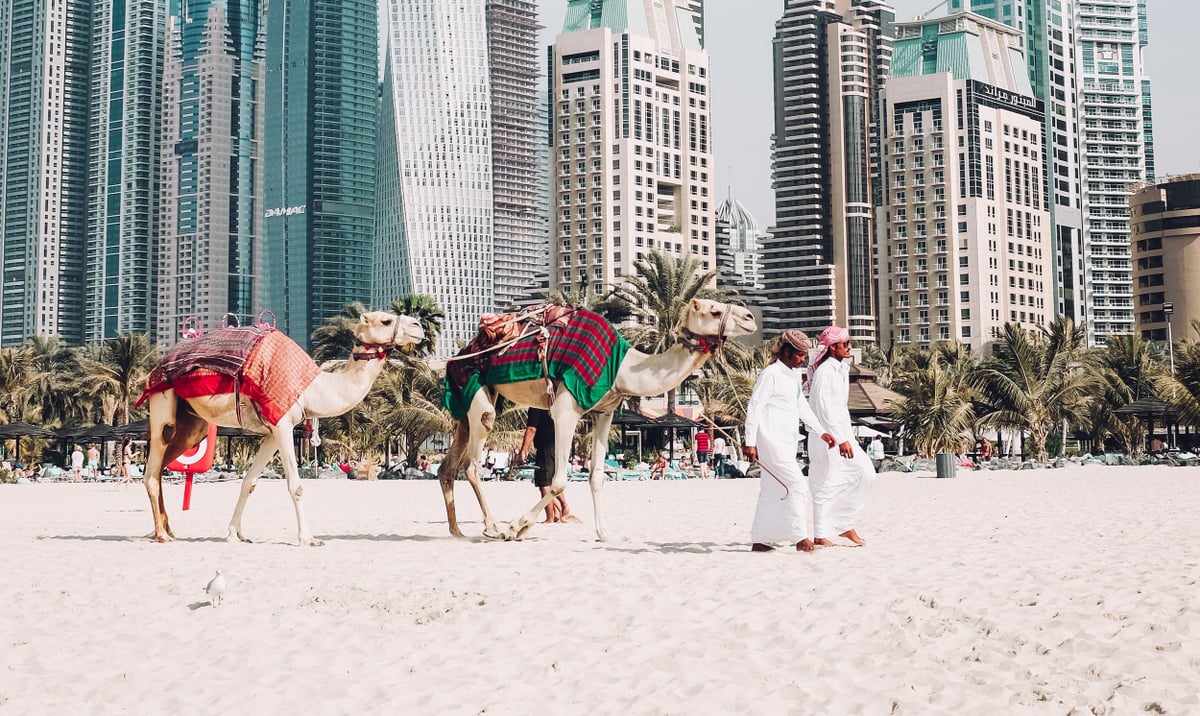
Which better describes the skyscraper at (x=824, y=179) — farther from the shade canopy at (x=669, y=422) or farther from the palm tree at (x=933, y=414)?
the shade canopy at (x=669, y=422)

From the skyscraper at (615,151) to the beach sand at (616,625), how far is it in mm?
119530

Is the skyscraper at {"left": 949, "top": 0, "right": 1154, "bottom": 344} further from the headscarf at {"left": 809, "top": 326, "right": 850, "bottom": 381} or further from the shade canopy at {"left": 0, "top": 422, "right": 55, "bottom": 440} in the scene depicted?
the headscarf at {"left": 809, "top": 326, "right": 850, "bottom": 381}

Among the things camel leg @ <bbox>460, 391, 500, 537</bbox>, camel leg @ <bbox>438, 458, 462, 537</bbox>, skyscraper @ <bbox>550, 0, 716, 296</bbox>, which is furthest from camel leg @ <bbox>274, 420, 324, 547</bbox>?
skyscraper @ <bbox>550, 0, 716, 296</bbox>

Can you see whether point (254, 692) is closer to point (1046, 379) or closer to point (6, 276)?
point (1046, 379)

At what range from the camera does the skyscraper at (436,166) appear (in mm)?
163750

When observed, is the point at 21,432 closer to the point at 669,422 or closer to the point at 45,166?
the point at 669,422

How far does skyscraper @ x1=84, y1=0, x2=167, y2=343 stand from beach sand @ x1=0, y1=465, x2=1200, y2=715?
184942 mm

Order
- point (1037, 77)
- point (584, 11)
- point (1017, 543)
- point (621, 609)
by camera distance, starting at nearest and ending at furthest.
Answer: point (621, 609) → point (1017, 543) → point (584, 11) → point (1037, 77)

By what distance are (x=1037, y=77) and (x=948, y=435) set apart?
135018 millimetres

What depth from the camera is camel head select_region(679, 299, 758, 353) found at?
1227cm

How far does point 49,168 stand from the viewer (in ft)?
612

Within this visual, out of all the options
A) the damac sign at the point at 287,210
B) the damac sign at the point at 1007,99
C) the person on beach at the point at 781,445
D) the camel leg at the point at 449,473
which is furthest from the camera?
the damac sign at the point at 287,210

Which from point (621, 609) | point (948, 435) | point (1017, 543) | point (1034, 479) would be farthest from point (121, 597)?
point (948, 435)

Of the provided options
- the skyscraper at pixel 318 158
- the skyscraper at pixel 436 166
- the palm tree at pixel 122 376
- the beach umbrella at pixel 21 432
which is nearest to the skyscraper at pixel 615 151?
the skyscraper at pixel 436 166
